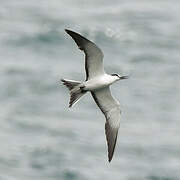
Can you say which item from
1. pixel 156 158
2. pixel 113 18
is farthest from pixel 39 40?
pixel 156 158

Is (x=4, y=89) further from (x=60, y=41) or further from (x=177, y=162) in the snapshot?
(x=177, y=162)

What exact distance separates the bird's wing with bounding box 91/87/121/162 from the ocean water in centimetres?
2200

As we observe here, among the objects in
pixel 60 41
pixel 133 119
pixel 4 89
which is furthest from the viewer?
pixel 60 41

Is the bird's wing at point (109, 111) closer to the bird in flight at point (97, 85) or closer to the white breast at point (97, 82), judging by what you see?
the bird in flight at point (97, 85)

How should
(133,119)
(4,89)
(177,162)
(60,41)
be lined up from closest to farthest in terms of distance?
(177,162), (133,119), (4,89), (60,41)

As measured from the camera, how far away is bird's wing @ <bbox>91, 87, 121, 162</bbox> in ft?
94.3

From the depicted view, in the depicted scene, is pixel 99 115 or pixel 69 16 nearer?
pixel 99 115

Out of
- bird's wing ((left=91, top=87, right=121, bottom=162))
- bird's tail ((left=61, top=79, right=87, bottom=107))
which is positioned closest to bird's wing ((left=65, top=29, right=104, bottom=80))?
bird's tail ((left=61, top=79, right=87, bottom=107))

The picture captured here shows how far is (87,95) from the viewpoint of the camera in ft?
225

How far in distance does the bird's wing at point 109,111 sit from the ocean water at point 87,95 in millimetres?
22003

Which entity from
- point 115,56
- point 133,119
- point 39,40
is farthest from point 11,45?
point 133,119

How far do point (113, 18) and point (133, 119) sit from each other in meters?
18.6

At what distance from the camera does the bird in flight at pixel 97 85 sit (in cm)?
2719

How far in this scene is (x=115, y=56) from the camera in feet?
244
